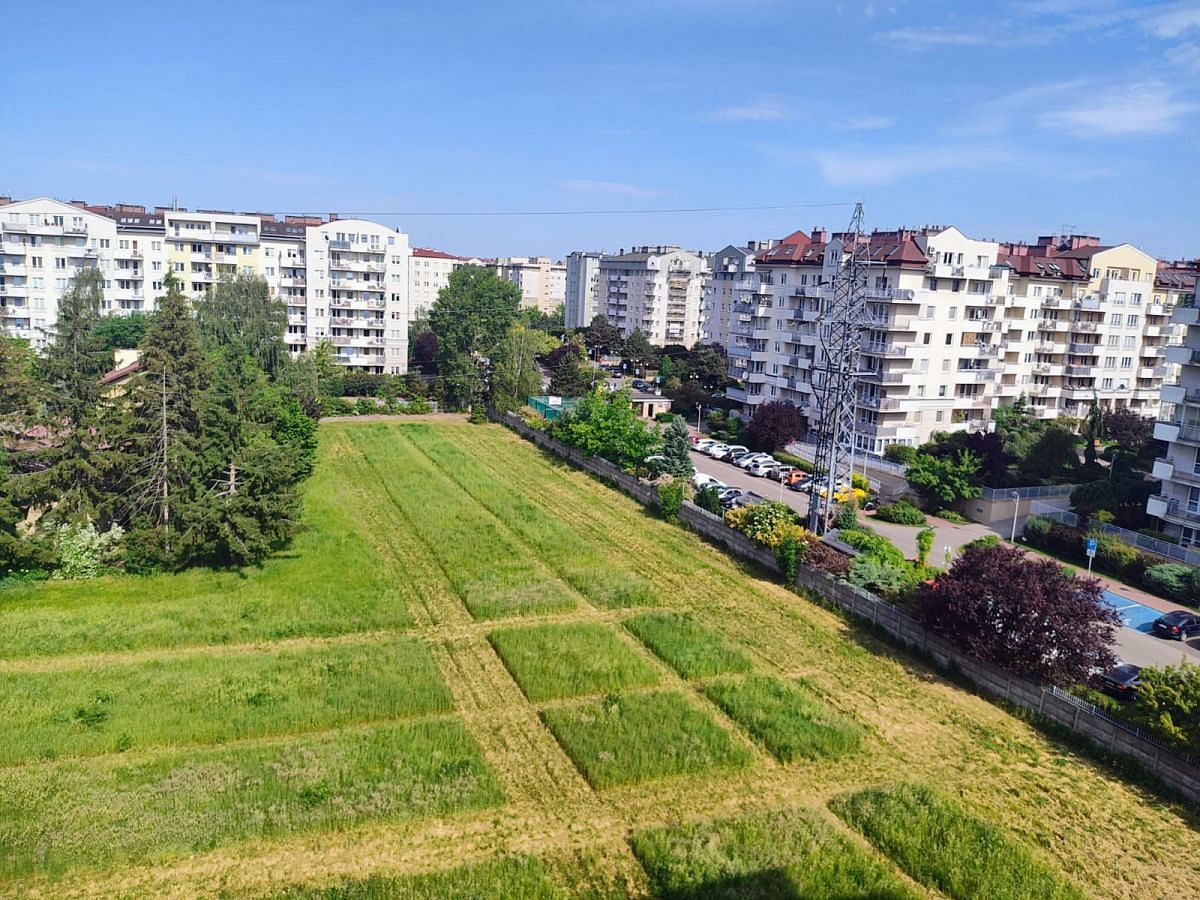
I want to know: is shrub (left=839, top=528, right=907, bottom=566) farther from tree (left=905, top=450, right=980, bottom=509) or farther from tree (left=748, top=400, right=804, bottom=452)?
tree (left=748, top=400, right=804, bottom=452)

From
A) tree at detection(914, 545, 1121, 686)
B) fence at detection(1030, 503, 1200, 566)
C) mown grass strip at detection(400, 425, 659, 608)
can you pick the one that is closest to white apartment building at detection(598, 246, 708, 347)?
mown grass strip at detection(400, 425, 659, 608)

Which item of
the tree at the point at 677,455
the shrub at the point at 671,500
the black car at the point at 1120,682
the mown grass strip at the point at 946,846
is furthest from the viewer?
the tree at the point at 677,455

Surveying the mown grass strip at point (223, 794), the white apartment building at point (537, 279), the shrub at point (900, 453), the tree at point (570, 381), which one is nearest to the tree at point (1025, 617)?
the mown grass strip at point (223, 794)

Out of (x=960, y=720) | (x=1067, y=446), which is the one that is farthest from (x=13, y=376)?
(x=1067, y=446)

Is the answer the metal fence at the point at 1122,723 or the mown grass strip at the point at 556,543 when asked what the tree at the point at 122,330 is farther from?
the metal fence at the point at 1122,723

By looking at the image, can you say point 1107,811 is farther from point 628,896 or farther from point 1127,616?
point 1127,616
